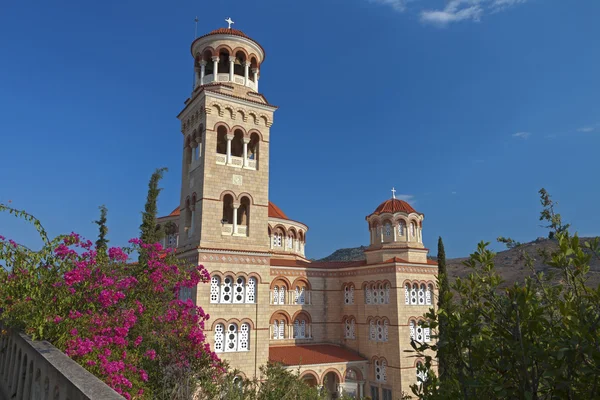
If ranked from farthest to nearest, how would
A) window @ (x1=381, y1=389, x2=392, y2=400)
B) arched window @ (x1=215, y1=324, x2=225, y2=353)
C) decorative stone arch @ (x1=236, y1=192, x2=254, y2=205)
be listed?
window @ (x1=381, y1=389, x2=392, y2=400) < decorative stone arch @ (x1=236, y1=192, x2=254, y2=205) < arched window @ (x1=215, y1=324, x2=225, y2=353)

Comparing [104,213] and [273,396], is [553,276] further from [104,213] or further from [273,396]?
[104,213]

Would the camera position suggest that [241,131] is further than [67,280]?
Yes

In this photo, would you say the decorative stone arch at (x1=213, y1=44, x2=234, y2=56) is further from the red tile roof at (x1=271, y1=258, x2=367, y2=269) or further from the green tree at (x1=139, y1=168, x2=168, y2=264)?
the red tile roof at (x1=271, y1=258, x2=367, y2=269)

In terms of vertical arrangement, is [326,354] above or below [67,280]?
below

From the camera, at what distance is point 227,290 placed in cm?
1667

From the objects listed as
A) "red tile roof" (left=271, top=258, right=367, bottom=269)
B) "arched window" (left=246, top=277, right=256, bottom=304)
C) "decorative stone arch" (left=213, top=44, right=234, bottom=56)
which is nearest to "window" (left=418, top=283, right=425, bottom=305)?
"red tile roof" (left=271, top=258, right=367, bottom=269)

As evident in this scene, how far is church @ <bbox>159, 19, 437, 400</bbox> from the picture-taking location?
55.0 feet

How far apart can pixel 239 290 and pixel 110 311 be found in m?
9.26

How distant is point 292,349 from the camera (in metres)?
21.8

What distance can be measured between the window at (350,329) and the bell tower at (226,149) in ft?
29.8

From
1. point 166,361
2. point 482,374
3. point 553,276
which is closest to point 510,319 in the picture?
point 482,374

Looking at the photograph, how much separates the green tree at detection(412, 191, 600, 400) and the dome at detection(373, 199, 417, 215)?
2019 centimetres

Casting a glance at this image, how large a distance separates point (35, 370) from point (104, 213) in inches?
886

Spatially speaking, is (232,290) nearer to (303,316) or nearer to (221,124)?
(221,124)
